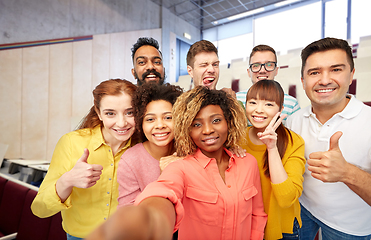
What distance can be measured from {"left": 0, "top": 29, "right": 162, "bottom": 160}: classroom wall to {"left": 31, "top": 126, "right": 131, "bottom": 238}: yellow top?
11.5ft

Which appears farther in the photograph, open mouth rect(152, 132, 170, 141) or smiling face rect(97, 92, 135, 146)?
smiling face rect(97, 92, 135, 146)

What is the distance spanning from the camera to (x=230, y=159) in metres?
1.03

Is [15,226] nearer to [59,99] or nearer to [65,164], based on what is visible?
[65,164]

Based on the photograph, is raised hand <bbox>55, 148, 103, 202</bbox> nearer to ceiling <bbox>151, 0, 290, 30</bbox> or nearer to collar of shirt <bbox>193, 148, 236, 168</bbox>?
collar of shirt <bbox>193, 148, 236, 168</bbox>

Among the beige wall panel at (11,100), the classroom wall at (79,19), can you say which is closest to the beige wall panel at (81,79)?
the classroom wall at (79,19)

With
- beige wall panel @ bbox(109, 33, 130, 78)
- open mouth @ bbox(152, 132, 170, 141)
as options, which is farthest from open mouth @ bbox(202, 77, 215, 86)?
beige wall panel @ bbox(109, 33, 130, 78)

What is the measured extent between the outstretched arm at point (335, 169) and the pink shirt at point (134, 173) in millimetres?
790

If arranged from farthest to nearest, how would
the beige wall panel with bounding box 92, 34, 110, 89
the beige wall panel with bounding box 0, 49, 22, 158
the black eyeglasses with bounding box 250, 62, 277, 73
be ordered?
the beige wall panel with bounding box 92, 34, 110, 89 → the beige wall panel with bounding box 0, 49, 22, 158 → the black eyeglasses with bounding box 250, 62, 277, 73

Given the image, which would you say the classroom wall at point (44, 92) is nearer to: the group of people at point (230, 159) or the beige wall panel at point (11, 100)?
the beige wall panel at point (11, 100)

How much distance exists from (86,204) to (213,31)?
10.2 metres

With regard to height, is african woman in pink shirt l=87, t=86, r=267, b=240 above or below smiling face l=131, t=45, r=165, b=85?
below

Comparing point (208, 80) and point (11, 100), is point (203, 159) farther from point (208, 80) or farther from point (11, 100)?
point (11, 100)

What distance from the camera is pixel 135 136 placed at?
1350mm

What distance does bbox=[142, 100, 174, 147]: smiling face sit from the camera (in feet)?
3.55
